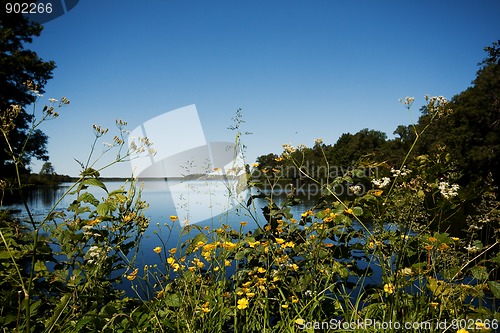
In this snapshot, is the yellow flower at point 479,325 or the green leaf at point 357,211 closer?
the yellow flower at point 479,325

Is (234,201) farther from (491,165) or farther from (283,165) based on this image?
(491,165)

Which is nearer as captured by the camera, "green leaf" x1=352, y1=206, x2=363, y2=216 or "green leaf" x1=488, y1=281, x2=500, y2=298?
"green leaf" x1=488, y1=281, x2=500, y2=298

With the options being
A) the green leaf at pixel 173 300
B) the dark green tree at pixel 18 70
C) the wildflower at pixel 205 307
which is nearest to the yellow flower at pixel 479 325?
the wildflower at pixel 205 307

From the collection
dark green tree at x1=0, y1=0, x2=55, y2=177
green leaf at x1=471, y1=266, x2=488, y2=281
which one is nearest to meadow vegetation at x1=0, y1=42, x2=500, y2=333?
green leaf at x1=471, y1=266, x2=488, y2=281

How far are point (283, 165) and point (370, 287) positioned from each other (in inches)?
41.0

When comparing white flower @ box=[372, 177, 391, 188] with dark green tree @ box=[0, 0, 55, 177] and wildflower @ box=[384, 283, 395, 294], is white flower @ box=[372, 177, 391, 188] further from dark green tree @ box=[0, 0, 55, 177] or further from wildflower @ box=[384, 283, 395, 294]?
dark green tree @ box=[0, 0, 55, 177]

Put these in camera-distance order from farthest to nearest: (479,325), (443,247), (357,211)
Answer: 1. (357,211)
2. (443,247)
3. (479,325)

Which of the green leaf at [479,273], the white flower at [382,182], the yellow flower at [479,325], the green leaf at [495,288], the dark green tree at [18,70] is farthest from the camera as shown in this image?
the dark green tree at [18,70]

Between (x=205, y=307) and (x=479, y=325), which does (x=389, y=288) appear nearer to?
(x=479, y=325)

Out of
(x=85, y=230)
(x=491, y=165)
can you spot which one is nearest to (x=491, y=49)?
(x=491, y=165)

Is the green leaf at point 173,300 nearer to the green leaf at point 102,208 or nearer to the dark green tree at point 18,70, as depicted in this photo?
the green leaf at point 102,208

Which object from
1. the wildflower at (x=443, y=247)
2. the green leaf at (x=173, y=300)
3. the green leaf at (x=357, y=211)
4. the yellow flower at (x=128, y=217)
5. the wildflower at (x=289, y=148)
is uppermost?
the wildflower at (x=289, y=148)

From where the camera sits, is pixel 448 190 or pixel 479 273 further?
pixel 448 190

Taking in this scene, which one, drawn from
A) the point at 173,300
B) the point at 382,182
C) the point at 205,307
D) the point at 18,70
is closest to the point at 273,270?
the point at 205,307
